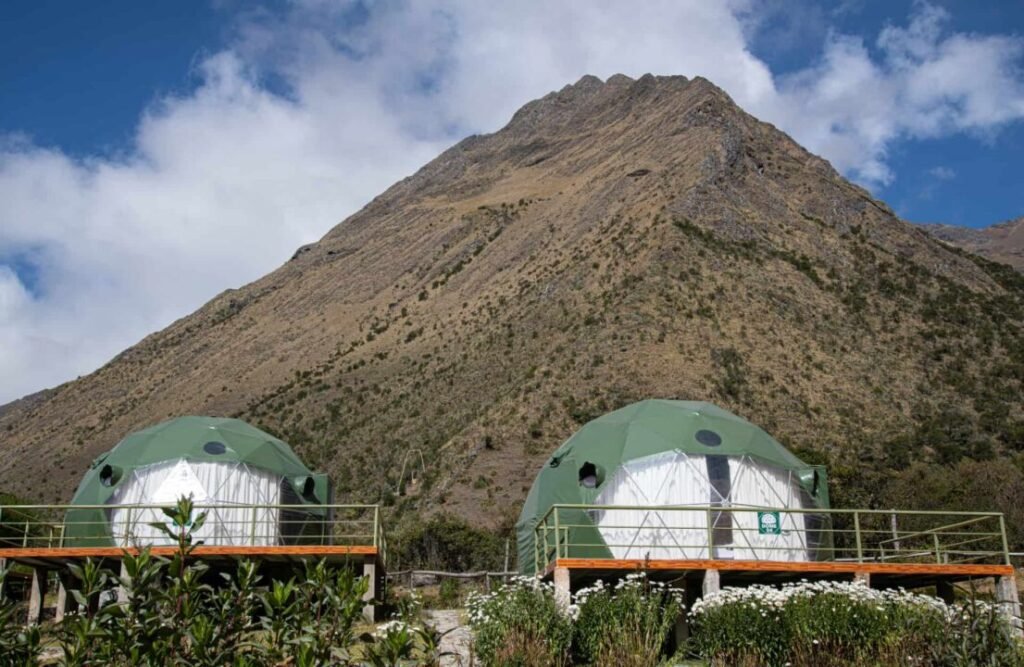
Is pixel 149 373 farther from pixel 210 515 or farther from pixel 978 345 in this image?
pixel 210 515

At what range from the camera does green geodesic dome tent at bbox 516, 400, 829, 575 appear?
20.6m

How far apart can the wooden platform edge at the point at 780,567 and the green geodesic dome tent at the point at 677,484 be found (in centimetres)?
142

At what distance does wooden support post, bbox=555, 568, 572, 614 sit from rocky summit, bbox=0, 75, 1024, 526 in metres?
21.8

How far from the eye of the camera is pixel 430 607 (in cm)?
2408

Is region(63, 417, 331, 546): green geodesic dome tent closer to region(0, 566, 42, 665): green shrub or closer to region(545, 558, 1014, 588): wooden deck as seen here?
region(545, 558, 1014, 588): wooden deck

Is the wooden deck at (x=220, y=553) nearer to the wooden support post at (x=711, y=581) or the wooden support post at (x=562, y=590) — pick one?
the wooden support post at (x=562, y=590)

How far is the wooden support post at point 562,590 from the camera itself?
1505cm

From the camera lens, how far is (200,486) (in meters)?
22.7

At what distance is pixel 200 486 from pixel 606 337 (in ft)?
102

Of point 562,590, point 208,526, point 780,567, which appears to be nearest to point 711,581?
point 780,567

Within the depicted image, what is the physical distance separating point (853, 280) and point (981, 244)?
11768 centimetres

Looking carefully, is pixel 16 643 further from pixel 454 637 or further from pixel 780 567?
pixel 780 567

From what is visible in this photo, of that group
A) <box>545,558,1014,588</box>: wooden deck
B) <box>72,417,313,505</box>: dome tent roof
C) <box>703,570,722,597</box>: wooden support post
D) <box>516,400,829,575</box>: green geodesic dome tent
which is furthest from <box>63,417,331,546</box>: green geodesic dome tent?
<box>703,570,722,597</box>: wooden support post

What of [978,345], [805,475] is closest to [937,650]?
[805,475]
